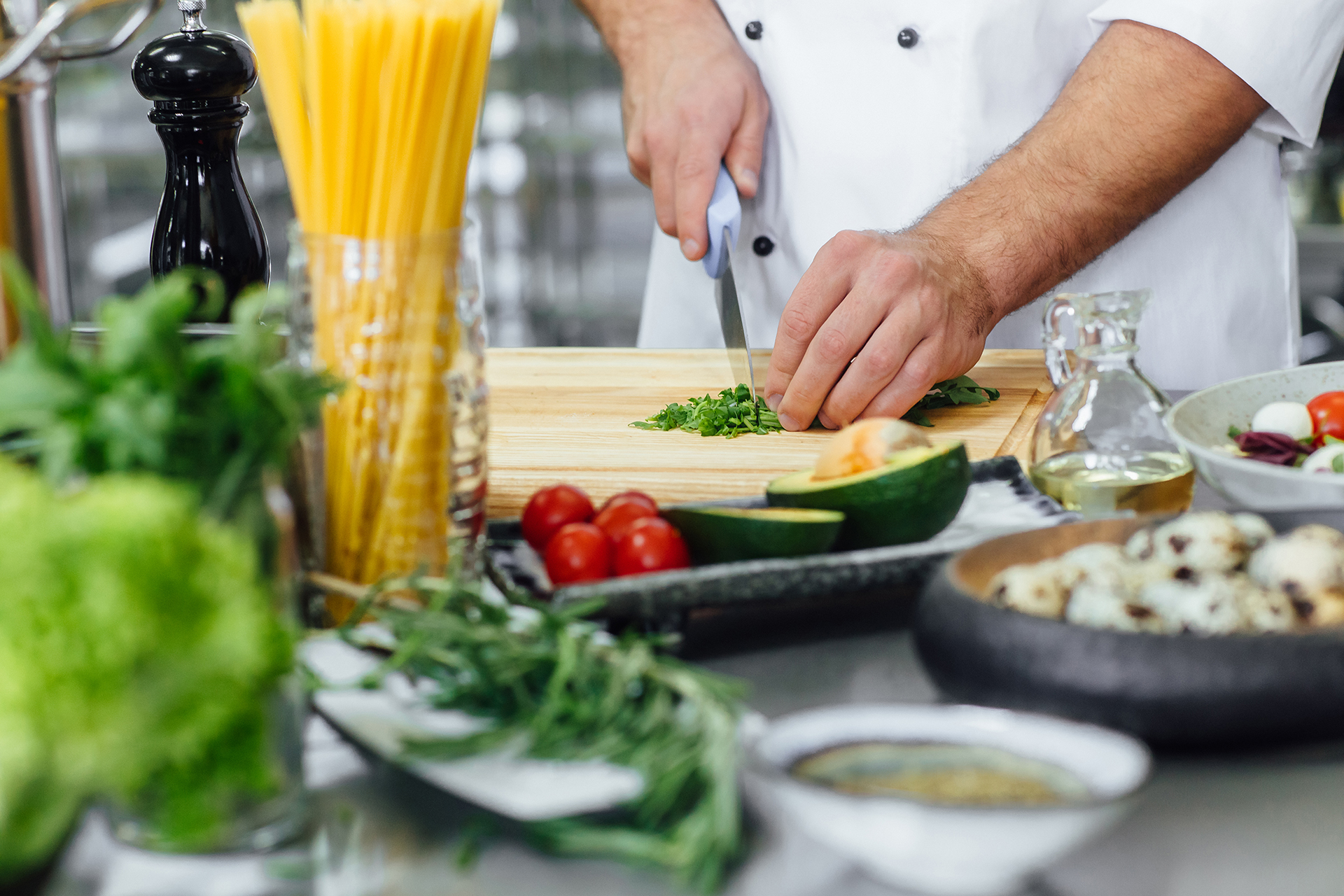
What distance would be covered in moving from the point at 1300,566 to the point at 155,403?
0.45 metres

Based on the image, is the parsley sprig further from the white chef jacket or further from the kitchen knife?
the white chef jacket

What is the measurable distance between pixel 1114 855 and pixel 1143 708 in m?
0.06

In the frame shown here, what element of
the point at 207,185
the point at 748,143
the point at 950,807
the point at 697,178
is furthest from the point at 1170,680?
the point at 748,143

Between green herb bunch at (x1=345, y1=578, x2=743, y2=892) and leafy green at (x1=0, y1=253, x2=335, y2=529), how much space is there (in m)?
0.10

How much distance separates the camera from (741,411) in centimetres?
114

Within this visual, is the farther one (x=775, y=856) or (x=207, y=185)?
(x=207, y=185)

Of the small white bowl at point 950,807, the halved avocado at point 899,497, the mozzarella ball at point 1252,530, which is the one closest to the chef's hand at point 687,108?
the halved avocado at point 899,497

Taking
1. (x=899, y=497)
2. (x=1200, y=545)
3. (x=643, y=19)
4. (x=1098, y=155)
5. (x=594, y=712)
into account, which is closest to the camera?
(x=594, y=712)

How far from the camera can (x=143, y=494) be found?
1.22 ft

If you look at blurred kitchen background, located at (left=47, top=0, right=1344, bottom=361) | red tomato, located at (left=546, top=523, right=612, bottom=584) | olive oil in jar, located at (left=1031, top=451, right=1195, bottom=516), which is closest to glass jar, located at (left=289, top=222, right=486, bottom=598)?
red tomato, located at (left=546, top=523, right=612, bottom=584)

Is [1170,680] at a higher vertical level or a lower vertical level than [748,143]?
lower

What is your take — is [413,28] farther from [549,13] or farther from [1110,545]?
[549,13]

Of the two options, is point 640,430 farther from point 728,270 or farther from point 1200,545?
point 1200,545

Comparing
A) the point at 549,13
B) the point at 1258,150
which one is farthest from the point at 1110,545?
the point at 549,13
